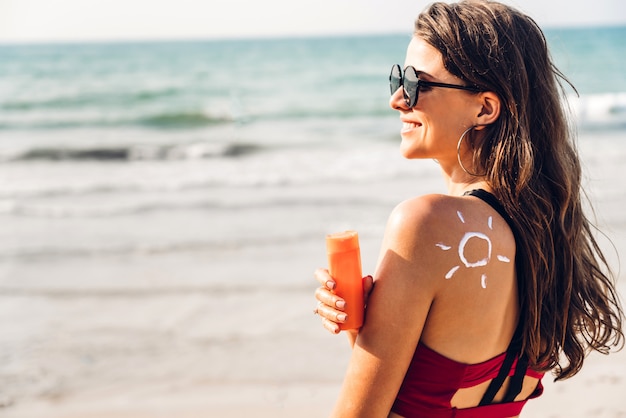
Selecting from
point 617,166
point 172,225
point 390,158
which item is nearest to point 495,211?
point 172,225

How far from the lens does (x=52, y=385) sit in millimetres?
4586

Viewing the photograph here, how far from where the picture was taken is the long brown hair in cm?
169

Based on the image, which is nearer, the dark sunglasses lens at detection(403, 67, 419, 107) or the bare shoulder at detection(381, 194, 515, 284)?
the bare shoulder at detection(381, 194, 515, 284)

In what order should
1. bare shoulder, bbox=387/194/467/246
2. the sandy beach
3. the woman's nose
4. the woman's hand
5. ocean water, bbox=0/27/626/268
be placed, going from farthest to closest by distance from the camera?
ocean water, bbox=0/27/626/268 → the sandy beach → the woman's nose → the woman's hand → bare shoulder, bbox=387/194/467/246

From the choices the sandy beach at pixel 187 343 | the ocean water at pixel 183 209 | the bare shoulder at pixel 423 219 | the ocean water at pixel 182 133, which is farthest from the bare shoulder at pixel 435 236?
the sandy beach at pixel 187 343

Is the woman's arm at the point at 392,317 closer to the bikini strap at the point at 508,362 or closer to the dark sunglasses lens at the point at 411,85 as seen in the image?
the bikini strap at the point at 508,362

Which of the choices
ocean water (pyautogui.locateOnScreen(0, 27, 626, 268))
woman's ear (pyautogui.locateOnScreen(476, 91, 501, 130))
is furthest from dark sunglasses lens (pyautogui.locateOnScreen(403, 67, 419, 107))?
ocean water (pyautogui.locateOnScreen(0, 27, 626, 268))

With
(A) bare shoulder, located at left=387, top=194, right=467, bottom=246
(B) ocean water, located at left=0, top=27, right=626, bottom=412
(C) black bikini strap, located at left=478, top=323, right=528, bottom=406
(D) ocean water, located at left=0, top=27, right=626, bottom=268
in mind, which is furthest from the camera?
(D) ocean water, located at left=0, top=27, right=626, bottom=268

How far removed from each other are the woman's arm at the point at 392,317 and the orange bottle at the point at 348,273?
0.10 ft

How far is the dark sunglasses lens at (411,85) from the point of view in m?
1.81

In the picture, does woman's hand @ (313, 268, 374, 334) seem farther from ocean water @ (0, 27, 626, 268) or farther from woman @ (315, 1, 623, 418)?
ocean water @ (0, 27, 626, 268)

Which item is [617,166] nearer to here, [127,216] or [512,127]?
[127,216]

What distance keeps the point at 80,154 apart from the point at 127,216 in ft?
22.4

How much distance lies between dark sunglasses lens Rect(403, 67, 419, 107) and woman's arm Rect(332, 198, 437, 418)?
1.30 feet
